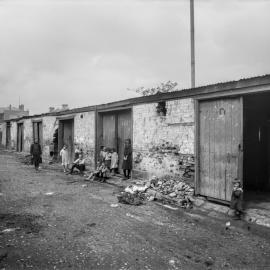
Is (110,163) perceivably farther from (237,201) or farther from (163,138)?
(237,201)

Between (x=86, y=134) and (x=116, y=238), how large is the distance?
8.18m

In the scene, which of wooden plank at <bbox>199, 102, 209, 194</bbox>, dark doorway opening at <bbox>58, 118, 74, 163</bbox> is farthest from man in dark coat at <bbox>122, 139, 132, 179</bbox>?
dark doorway opening at <bbox>58, 118, 74, 163</bbox>

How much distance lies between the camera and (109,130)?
36.1 ft

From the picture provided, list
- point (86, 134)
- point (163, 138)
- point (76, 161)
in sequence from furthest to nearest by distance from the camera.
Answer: point (86, 134), point (76, 161), point (163, 138)

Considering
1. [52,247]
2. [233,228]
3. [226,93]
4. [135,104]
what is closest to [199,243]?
[233,228]

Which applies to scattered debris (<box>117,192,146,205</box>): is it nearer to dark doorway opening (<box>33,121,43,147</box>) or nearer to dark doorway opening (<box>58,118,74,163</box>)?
dark doorway opening (<box>58,118,74,163</box>)

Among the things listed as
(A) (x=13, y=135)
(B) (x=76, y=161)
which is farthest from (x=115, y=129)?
(A) (x=13, y=135)

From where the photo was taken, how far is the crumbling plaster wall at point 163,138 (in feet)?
24.0

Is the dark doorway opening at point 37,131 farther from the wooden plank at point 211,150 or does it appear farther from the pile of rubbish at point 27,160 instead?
the wooden plank at point 211,150

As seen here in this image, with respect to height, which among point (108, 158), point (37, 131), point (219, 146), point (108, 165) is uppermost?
point (37, 131)

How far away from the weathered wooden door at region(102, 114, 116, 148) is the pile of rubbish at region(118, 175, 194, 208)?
10.6 ft

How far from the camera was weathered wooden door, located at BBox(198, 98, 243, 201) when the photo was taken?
6113 mm

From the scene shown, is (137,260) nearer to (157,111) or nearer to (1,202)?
(1,202)

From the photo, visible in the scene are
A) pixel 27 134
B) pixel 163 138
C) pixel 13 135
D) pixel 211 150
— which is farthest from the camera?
pixel 13 135
